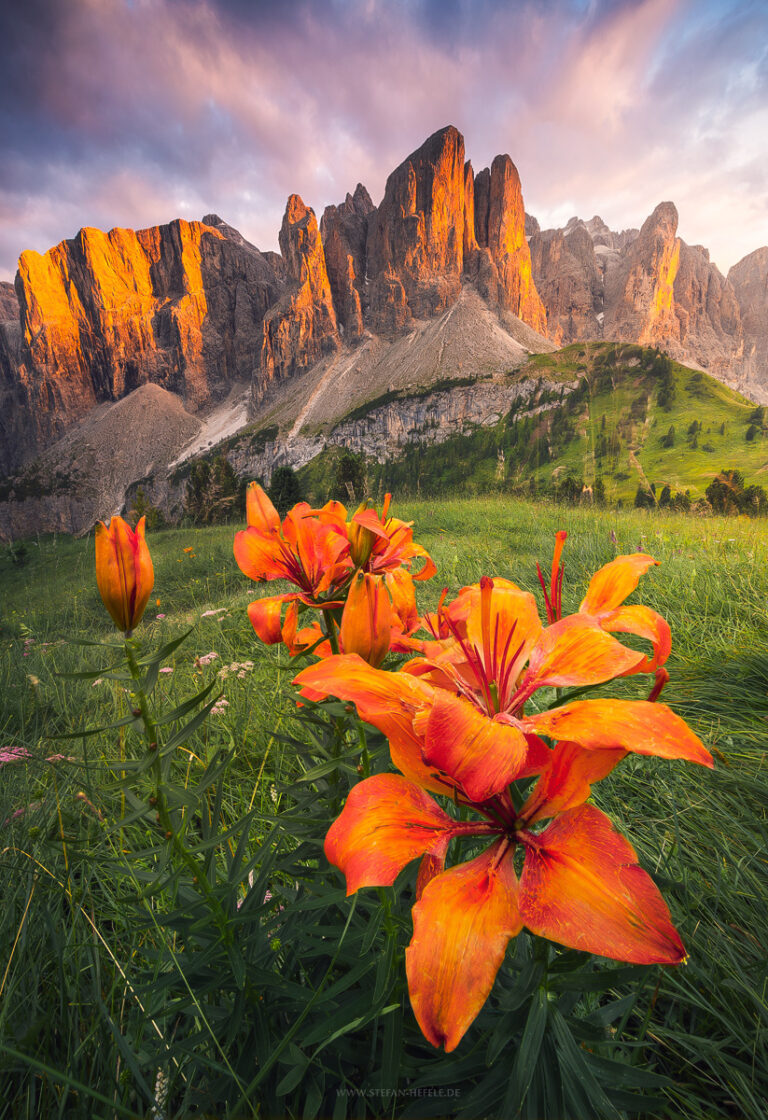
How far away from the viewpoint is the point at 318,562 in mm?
951

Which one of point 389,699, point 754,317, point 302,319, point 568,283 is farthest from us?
point 754,317

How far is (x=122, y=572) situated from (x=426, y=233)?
95173mm

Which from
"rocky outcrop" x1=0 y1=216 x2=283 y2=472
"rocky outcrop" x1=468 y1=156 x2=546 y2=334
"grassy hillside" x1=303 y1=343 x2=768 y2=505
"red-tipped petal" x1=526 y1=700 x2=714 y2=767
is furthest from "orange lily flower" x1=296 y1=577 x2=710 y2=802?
"rocky outcrop" x1=0 y1=216 x2=283 y2=472

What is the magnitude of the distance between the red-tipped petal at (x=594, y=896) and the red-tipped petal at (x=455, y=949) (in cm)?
2

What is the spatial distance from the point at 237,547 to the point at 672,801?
4.31ft

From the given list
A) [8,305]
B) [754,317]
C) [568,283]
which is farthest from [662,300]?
[8,305]

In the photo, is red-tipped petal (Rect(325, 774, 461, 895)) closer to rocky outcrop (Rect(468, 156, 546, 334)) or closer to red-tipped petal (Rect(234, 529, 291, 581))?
red-tipped petal (Rect(234, 529, 291, 581))

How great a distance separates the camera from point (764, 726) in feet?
5.41

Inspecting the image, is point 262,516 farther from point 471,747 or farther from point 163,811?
point 471,747

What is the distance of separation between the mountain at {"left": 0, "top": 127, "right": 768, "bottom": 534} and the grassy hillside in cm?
1368

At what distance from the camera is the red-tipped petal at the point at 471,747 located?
39cm

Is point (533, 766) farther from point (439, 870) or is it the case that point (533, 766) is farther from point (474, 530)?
point (474, 530)

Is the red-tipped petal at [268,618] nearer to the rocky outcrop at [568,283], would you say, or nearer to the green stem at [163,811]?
the green stem at [163,811]

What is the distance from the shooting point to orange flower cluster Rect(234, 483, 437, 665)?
892 mm
